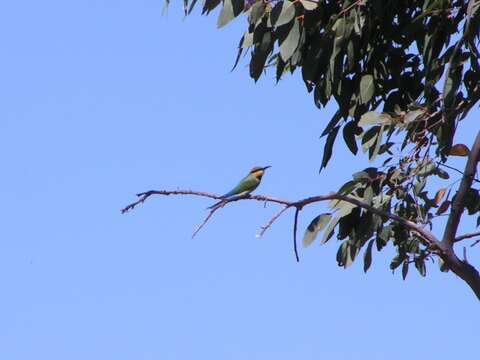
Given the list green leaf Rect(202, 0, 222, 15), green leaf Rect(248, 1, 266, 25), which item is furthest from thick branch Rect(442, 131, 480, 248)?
green leaf Rect(202, 0, 222, 15)

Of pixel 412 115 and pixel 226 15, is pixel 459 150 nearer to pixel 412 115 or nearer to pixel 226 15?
pixel 412 115

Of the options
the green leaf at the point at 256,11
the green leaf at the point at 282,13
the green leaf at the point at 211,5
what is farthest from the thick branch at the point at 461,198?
the green leaf at the point at 211,5

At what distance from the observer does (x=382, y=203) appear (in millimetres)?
4070

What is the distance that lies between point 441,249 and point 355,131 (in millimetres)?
1065

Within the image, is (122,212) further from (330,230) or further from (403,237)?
(403,237)

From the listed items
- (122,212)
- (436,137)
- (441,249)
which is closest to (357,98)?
(436,137)

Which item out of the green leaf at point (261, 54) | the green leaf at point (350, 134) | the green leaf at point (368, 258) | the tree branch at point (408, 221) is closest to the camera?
the tree branch at point (408, 221)

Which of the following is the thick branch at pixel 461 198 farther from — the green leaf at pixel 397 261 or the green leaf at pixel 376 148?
the green leaf at pixel 397 261

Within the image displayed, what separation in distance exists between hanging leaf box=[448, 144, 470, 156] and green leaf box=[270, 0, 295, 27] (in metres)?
0.74

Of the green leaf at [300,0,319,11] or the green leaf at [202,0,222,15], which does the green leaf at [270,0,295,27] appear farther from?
the green leaf at [202,0,222,15]

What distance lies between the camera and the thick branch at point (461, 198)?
11.3ft

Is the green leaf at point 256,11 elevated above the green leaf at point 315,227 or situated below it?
above

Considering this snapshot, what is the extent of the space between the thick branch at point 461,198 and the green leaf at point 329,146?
82 cm

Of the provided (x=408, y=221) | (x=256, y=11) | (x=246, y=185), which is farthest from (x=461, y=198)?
(x=246, y=185)
